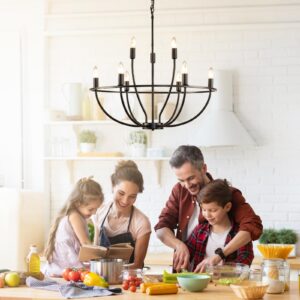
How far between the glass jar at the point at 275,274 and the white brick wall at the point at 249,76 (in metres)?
2.86

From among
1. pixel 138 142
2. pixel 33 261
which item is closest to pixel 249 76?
pixel 138 142

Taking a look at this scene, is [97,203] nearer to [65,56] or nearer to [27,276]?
[27,276]

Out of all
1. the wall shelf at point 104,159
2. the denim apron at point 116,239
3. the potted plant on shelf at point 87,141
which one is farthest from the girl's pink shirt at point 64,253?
the potted plant on shelf at point 87,141

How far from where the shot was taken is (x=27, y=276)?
4.61m

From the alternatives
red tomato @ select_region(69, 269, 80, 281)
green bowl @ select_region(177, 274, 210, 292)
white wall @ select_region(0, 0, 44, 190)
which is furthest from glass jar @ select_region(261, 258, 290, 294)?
white wall @ select_region(0, 0, 44, 190)

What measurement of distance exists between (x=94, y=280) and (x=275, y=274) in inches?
39.7

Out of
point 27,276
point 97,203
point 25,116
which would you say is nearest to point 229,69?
point 25,116

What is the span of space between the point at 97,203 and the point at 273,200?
8.44 feet

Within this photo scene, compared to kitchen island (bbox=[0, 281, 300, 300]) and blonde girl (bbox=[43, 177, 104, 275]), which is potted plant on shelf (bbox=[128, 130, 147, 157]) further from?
kitchen island (bbox=[0, 281, 300, 300])

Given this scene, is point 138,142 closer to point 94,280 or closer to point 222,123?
point 222,123

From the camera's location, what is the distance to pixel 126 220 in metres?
4.99

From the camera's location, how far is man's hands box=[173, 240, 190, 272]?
4.75 meters

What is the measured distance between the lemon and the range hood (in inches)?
108

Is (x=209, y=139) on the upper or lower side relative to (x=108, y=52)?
lower
